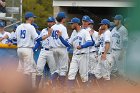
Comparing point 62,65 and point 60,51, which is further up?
point 60,51

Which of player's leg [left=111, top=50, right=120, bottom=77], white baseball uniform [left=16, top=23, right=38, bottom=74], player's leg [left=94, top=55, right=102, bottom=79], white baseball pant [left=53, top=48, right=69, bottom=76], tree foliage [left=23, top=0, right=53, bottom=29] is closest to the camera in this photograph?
white baseball uniform [left=16, top=23, right=38, bottom=74]

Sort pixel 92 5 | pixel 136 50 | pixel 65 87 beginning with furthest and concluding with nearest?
pixel 92 5 < pixel 65 87 < pixel 136 50

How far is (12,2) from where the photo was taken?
23.7m

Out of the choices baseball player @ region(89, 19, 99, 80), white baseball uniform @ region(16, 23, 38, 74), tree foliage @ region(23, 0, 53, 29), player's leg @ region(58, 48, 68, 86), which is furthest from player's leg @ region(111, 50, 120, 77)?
tree foliage @ region(23, 0, 53, 29)

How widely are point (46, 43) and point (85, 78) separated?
1.38 metres

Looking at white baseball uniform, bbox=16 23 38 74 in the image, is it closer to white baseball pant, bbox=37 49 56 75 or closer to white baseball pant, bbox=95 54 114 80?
white baseball pant, bbox=37 49 56 75

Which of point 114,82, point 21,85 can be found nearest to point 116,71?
point 114,82

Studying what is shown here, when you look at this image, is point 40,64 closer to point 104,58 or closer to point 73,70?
point 73,70

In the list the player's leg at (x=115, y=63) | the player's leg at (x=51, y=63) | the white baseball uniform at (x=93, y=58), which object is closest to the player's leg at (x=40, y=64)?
the player's leg at (x=51, y=63)

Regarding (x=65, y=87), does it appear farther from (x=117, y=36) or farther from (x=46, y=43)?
(x=117, y=36)

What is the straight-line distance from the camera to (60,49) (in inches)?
374

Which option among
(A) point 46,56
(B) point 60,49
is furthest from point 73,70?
(A) point 46,56

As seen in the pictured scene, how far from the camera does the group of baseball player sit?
29.0ft

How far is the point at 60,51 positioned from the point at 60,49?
0.17ft
